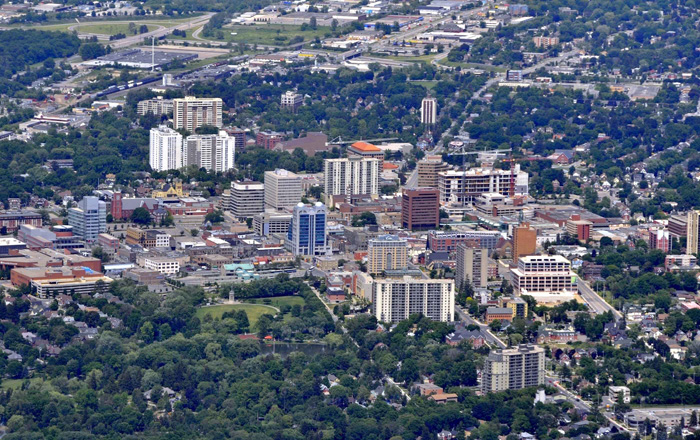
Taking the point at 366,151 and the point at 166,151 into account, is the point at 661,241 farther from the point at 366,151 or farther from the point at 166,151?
the point at 166,151

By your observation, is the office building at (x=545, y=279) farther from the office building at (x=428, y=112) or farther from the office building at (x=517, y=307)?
the office building at (x=428, y=112)

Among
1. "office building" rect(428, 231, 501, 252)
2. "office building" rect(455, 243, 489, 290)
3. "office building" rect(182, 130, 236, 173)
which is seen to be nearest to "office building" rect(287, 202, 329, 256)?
"office building" rect(428, 231, 501, 252)

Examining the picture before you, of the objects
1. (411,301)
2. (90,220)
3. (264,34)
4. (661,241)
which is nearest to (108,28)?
(264,34)

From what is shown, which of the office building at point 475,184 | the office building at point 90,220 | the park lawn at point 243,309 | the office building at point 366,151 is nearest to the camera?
the park lawn at point 243,309

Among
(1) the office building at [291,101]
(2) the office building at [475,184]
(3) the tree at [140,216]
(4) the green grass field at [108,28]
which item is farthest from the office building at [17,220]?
(4) the green grass field at [108,28]

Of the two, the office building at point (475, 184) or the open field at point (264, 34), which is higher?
the open field at point (264, 34)

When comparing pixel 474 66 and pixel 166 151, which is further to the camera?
pixel 474 66

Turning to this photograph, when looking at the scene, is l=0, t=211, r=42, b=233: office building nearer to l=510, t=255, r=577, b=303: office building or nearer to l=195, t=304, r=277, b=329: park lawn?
l=195, t=304, r=277, b=329: park lawn

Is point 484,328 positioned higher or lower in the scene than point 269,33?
lower
